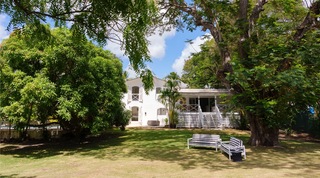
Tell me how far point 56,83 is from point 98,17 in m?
11.2

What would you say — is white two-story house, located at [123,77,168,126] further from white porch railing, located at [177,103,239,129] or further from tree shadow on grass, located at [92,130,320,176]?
tree shadow on grass, located at [92,130,320,176]

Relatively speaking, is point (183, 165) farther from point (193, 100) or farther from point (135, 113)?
point (135, 113)

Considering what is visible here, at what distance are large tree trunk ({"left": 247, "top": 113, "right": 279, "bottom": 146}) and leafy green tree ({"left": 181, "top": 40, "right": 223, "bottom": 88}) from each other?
3.86 m

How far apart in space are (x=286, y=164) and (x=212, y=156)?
2.93 metres

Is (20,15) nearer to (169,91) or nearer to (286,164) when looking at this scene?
(286,164)

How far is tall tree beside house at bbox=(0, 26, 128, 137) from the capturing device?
13.2m

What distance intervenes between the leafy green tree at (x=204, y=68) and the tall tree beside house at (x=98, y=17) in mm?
11595

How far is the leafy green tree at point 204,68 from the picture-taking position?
17741mm

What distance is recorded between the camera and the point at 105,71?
16.6 meters

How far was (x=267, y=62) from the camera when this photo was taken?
12328 mm

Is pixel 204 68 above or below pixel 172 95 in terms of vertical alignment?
above

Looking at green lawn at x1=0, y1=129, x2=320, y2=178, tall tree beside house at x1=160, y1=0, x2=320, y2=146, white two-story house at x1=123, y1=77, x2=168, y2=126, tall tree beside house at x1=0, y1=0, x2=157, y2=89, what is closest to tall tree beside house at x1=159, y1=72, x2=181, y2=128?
white two-story house at x1=123, y1=77, x2=168, y2=126

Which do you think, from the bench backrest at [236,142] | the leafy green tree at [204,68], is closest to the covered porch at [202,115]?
the leafy green tree at [204,68]

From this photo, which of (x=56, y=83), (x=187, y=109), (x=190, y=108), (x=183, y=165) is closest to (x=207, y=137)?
(x=183, y=165)
